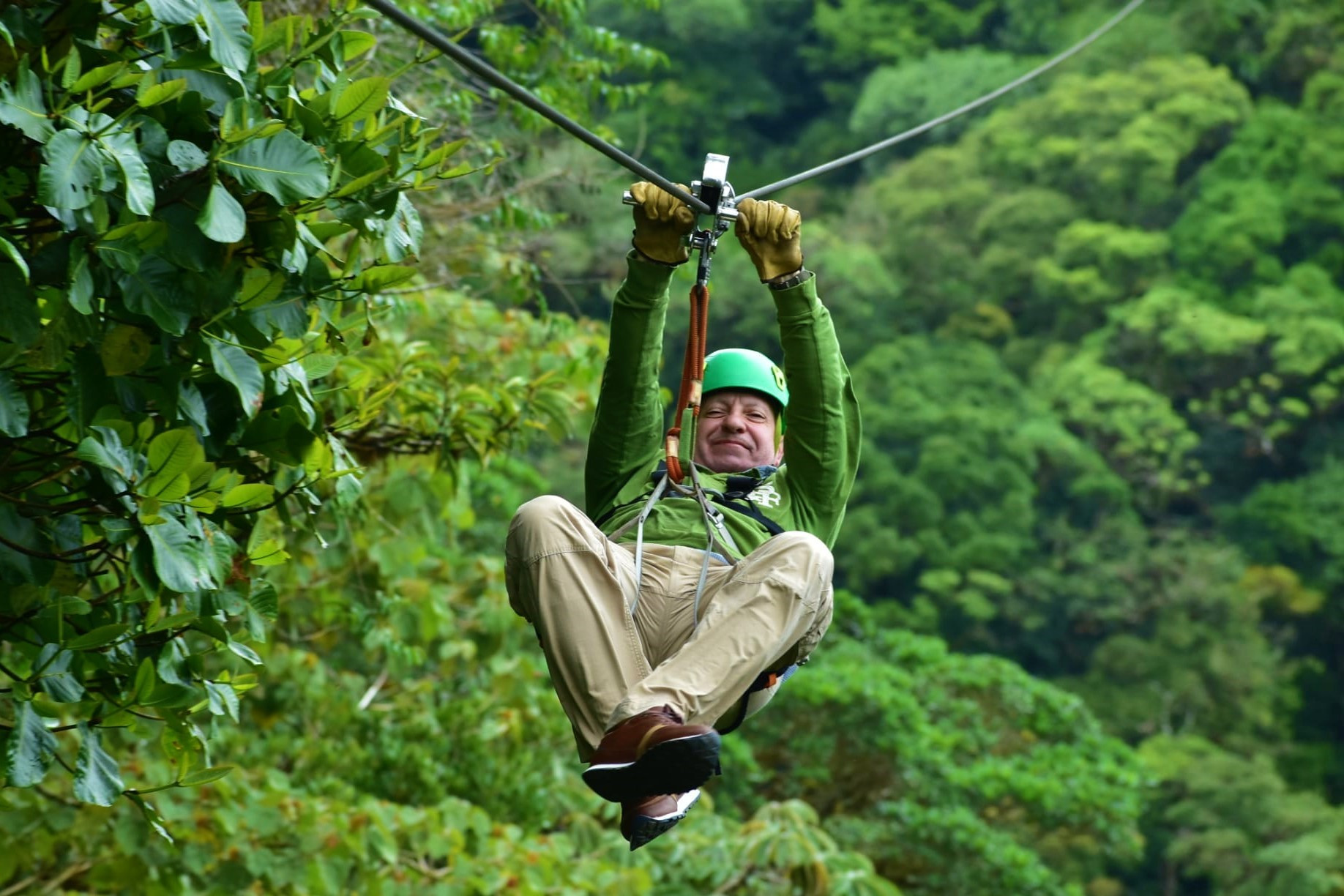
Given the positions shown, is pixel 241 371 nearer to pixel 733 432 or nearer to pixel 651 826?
pixel 651 826

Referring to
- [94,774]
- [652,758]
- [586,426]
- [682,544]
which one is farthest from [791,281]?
[586,426]

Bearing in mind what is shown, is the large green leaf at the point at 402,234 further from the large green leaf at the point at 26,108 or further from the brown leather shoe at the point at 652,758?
the brown leather shoe at the point at 652,758

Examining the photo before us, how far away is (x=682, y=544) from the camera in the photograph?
12.1 feet

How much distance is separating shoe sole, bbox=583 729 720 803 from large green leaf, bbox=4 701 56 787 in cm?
82

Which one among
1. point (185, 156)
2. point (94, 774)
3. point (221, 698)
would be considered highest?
point (185, 156)

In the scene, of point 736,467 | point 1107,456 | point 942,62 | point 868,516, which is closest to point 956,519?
point 868,516

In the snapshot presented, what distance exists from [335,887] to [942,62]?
109 feet

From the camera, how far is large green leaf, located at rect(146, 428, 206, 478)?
9.59 ft

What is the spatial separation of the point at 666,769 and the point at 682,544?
75 cm

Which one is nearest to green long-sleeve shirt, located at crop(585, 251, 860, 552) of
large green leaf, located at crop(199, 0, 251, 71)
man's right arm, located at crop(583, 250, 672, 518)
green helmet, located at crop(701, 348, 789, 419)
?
man's right arm, located at crop(583, 250, 672, 518)

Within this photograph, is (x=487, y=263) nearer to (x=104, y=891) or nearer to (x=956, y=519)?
(x=104, y=891)

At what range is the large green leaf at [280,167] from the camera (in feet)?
9.42

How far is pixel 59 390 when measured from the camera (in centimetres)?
322

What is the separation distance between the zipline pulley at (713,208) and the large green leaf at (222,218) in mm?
918
